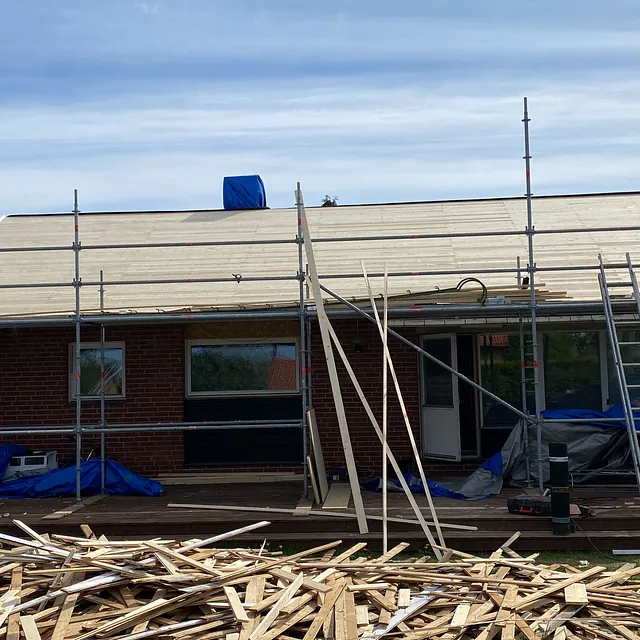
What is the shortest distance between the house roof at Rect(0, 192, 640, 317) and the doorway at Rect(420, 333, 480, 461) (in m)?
0.93

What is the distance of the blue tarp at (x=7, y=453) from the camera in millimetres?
12352

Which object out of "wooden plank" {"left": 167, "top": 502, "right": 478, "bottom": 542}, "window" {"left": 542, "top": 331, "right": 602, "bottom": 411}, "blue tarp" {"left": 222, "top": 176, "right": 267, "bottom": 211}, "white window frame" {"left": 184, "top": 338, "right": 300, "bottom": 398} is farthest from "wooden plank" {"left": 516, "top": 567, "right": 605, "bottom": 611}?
"blue tarp" {"left": 222, "top": 176, "right": 267, "bottom": 211}

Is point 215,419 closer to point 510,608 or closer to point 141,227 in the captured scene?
point 141,227

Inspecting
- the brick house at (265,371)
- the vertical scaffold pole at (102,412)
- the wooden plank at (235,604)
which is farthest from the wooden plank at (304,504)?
the wooden plank at (235,604)

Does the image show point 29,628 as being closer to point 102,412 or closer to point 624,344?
point 102,412

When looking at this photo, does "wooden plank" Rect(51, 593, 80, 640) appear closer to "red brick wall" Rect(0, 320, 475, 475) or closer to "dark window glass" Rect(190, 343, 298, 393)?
"red brick wall" Rect(0, 320, 475, 475)

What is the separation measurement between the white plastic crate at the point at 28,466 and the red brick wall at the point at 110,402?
0.35m

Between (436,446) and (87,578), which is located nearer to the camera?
(87,578)

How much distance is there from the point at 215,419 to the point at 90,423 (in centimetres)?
180

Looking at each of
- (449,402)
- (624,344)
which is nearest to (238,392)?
(449,402)

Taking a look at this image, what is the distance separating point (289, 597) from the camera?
22.7 feet

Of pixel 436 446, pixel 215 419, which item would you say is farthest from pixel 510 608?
pixel 215 419

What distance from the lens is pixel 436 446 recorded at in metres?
12.6

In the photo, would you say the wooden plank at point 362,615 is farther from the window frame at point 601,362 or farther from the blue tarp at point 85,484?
the window frame at point 601,362
